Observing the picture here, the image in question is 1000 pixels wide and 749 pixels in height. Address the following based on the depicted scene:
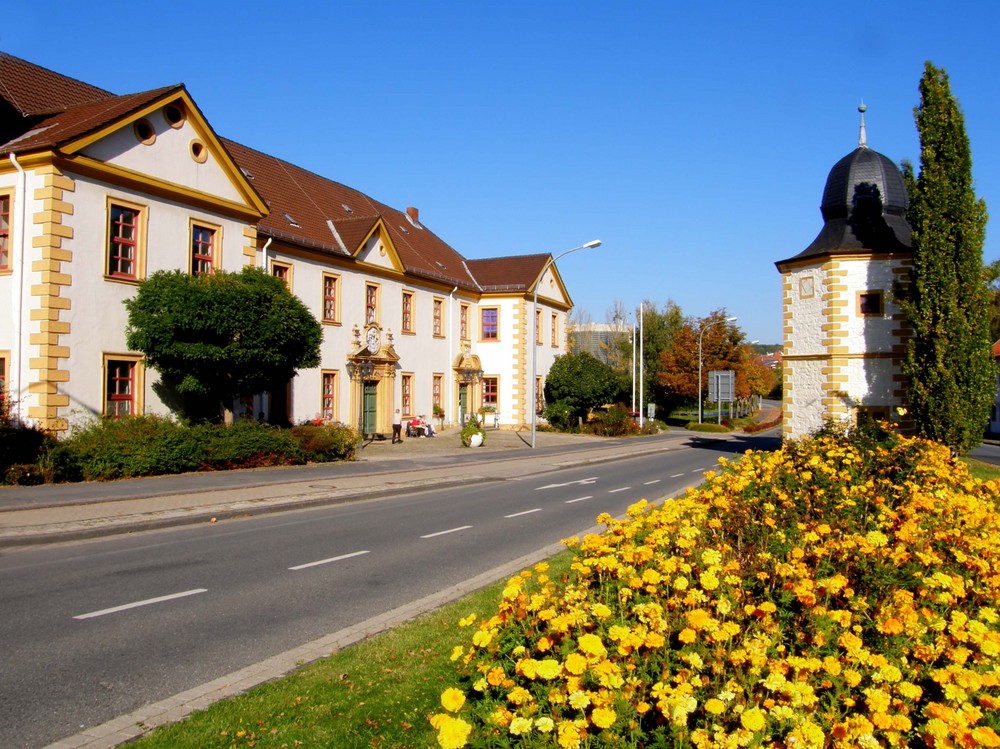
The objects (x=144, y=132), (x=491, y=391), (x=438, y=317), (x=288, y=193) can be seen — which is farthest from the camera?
(x=491, y=391)

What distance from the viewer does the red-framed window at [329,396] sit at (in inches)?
1206

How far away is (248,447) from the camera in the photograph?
20.4 metres

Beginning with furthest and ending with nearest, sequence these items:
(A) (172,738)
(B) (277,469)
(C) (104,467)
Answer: (B) (277,469), (C) (104,467), (A) (172,738)

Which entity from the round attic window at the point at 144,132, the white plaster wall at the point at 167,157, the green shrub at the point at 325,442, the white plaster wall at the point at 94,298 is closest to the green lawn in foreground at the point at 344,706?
the white plaster wall at the point at 94,298

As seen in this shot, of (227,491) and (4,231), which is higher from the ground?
(4,231)

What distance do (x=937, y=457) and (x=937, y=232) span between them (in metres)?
13.0

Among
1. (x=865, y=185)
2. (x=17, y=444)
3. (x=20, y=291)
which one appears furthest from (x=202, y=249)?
(x=865, y=185)

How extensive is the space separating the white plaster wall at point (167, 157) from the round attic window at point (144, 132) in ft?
0.25

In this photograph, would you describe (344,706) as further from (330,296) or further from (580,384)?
(580,384)

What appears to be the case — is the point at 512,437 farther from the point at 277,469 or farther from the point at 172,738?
the point at 172,738

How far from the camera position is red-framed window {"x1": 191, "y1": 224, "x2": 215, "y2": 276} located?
23.1 m

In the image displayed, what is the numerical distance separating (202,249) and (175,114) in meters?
3.70

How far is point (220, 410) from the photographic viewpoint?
2358cm

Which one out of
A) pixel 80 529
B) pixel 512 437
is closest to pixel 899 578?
pixel 80 529
